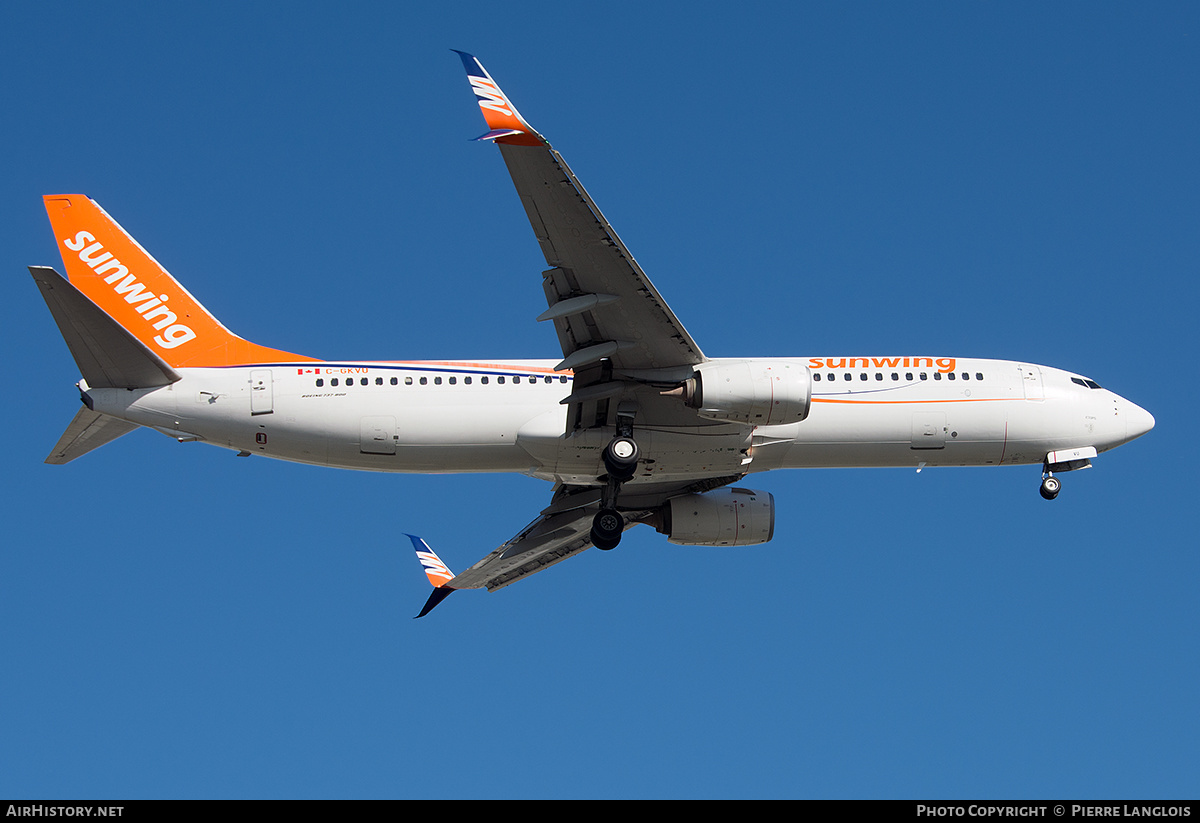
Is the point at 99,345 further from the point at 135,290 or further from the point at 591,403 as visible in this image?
the point at 591,403

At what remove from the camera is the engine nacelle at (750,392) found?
30047 mm

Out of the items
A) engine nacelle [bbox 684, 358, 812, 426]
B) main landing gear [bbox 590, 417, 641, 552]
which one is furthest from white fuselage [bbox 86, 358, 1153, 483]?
engine nacelle [bbox 684, 358, 812, 426]

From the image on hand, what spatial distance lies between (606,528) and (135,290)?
14757 millimetres

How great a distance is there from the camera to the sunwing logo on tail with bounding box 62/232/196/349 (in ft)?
113

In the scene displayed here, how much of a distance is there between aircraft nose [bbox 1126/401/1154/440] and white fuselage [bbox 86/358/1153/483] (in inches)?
116

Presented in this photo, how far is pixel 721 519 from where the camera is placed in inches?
1421

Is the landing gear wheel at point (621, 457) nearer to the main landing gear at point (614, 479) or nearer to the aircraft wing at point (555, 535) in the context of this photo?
the main landing gear at point (614, 479)

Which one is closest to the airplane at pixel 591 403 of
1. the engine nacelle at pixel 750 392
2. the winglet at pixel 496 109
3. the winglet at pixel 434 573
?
the engine nacelle at pixel 750 392

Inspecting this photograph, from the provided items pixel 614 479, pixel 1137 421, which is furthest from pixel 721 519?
pixel 1137 421

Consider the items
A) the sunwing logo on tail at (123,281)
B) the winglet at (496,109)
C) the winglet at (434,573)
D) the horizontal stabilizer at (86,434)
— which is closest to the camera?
the winglet at (496,109)

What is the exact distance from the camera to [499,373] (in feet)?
110

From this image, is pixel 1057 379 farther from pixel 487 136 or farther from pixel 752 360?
pixel 487 136
